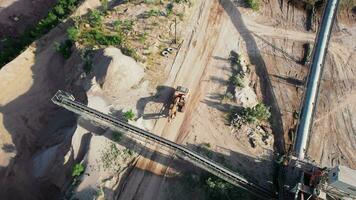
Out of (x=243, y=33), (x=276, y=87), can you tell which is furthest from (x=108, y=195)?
(x=243, y=33)

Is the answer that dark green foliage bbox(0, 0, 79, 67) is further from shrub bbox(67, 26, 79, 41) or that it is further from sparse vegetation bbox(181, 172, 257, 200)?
sparse vegetation bbox(181, 172, 257, 200)

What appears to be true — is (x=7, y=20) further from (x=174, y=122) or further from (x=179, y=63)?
(x=174, y=122)

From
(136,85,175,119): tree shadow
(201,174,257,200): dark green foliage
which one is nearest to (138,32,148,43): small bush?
(136,85,175,119): tree shadow

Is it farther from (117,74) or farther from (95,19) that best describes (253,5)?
(117,74)

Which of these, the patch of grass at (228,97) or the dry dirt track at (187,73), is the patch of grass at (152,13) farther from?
the patch of grass at (228,97)

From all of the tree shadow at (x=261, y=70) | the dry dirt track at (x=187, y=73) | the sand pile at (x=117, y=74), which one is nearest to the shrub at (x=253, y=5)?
the tree shadow at (x=261, y=70)

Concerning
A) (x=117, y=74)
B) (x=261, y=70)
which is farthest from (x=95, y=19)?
(x=261, y=70)

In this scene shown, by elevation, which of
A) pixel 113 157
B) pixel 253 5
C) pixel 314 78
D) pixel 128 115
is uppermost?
pixel 253 5
